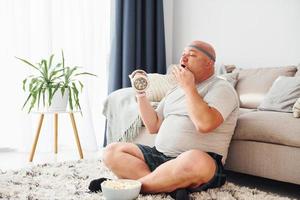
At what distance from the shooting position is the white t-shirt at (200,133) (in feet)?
6.44

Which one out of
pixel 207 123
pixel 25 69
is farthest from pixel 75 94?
pixel 207 123

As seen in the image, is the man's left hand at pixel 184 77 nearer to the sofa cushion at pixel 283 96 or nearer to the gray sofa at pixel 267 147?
the gray sofa at pixel 267 147

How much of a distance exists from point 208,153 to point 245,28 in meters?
1.92

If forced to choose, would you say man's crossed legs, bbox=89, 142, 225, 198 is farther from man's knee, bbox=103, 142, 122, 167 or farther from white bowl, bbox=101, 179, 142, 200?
white bowl, bbox=101, 179, 142, 200

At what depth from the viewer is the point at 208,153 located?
1980 millimetres

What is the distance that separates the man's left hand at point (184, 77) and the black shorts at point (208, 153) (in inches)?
13.2

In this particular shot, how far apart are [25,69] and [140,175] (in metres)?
1.80

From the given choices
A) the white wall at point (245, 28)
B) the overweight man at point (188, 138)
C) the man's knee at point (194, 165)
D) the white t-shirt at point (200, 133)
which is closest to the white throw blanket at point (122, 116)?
the overweight man at point (188, 138)

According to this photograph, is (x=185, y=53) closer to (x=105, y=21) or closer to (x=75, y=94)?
(x=75, y=94)

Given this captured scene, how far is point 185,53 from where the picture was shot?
2.08 metres

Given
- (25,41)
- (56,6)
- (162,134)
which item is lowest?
(162,134)

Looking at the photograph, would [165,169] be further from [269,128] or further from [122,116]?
[122,116]

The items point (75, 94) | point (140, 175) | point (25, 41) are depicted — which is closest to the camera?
point (140, 175)

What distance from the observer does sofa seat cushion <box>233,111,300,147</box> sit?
6.74 ft
